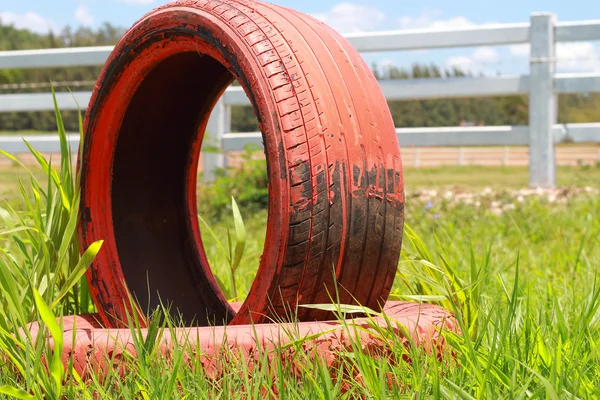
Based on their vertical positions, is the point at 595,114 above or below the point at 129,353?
above

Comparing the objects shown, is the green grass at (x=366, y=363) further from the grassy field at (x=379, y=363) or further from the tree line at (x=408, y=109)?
the tree line at (x=408, y=109)

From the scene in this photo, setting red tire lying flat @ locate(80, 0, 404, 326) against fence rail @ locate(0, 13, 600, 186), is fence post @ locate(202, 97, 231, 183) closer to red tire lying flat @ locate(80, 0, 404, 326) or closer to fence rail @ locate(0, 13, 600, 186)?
fence rail @ locate(0, 13, 600, 186)

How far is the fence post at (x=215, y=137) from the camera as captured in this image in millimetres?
6840

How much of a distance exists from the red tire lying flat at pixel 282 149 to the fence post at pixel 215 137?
439cm

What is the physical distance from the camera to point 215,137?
6988 mm

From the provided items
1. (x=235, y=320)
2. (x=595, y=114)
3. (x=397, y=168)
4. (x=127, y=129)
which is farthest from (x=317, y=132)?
(x=595, y=114)

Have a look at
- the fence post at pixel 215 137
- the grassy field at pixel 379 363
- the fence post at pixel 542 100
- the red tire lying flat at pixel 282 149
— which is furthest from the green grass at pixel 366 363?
the fence post at pixel 215 137

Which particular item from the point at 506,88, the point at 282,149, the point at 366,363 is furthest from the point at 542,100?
the point at 366,363

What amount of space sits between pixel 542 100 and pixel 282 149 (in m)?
5.21

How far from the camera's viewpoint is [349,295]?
1.80 metres

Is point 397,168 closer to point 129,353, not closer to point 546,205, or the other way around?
point 129,353

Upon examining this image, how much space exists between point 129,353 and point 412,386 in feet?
1.93

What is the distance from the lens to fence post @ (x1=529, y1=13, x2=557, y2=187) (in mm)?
6352

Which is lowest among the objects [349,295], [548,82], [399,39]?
[349,295]
